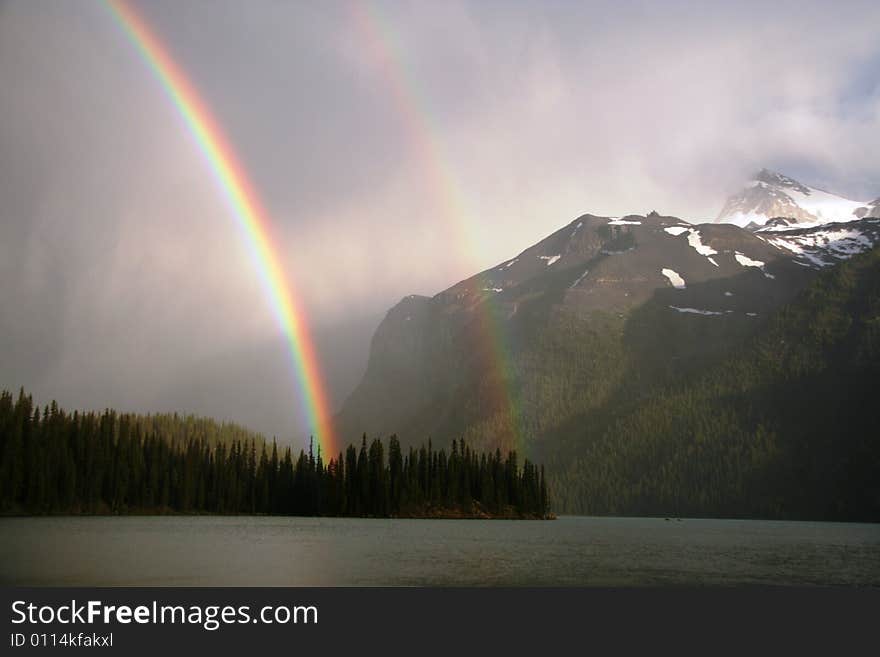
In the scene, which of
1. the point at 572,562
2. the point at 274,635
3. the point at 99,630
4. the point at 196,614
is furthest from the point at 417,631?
the point at 572,562

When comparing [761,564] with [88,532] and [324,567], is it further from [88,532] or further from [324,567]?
[88,532]

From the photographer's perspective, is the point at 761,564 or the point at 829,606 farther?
the point at 761,564

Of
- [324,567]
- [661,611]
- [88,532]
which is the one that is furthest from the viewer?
[88,532]

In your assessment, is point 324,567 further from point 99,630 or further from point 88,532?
point 88,532

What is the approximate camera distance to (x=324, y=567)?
87125mm

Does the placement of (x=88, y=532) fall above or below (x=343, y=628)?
above

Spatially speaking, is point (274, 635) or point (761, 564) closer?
point (274, 635)

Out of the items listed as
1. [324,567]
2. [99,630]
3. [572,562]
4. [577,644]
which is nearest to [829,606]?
[577,644]

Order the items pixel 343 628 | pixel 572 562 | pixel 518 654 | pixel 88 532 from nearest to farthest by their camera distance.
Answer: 1. pixel 518 654
2. pixel 343 628
3. pixel 572 562
4. pixel 88 532

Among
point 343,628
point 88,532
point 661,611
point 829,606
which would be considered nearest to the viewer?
point 343,628

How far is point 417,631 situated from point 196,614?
1481cm

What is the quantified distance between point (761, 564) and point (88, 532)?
350ft

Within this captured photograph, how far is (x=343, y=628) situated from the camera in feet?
167

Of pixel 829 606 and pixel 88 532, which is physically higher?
pixel 88 532
